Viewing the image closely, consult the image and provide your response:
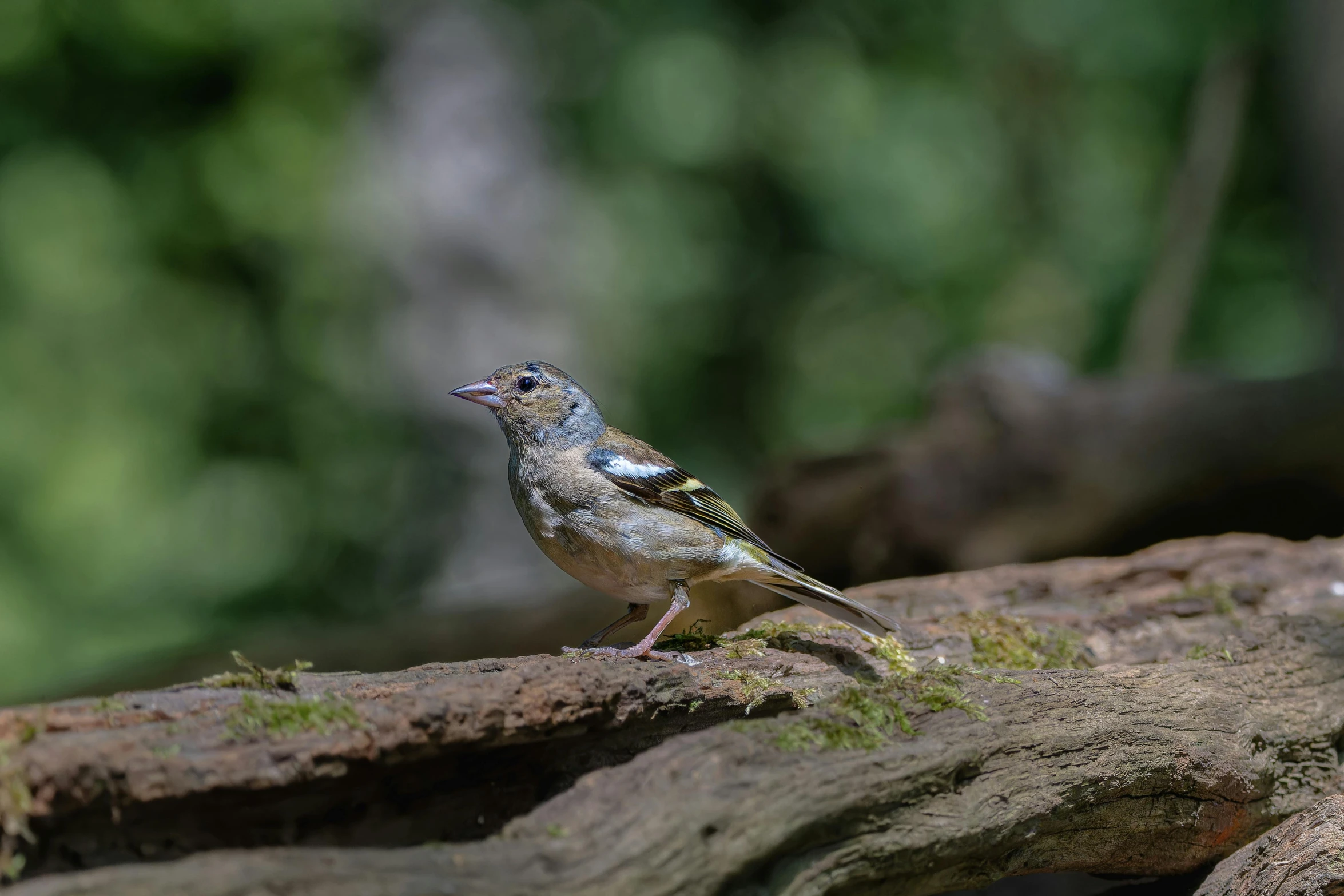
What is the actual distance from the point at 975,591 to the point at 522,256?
7.68m

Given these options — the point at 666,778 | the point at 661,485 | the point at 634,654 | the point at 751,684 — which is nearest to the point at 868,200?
the point at 661,485

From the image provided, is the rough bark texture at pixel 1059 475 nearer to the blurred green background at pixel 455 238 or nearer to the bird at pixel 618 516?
the blurred green background at pixel 455 238

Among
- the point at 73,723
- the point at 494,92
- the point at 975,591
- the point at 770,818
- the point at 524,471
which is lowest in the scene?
Result: the point at 770,818

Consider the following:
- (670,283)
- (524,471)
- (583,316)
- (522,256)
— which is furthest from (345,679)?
(670,283)

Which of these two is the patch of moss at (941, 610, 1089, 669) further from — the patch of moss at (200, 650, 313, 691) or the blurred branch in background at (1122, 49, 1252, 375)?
the blurred branch in background at (1122, 49, 1252, 375)

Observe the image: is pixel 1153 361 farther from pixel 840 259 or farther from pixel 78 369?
pixel 78 369

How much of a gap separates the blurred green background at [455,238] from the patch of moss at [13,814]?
807 centimetres

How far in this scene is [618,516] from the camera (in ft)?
12.8

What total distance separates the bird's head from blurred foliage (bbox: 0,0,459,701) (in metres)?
7.70

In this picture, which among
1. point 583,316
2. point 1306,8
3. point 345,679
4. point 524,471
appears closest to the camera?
point 345,679

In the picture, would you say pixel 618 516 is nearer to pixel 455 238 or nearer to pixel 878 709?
pixel 878 709

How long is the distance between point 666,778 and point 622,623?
191 cm

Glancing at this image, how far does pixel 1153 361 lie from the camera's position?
11.2 metres

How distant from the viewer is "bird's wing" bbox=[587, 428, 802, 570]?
13.5 feet
